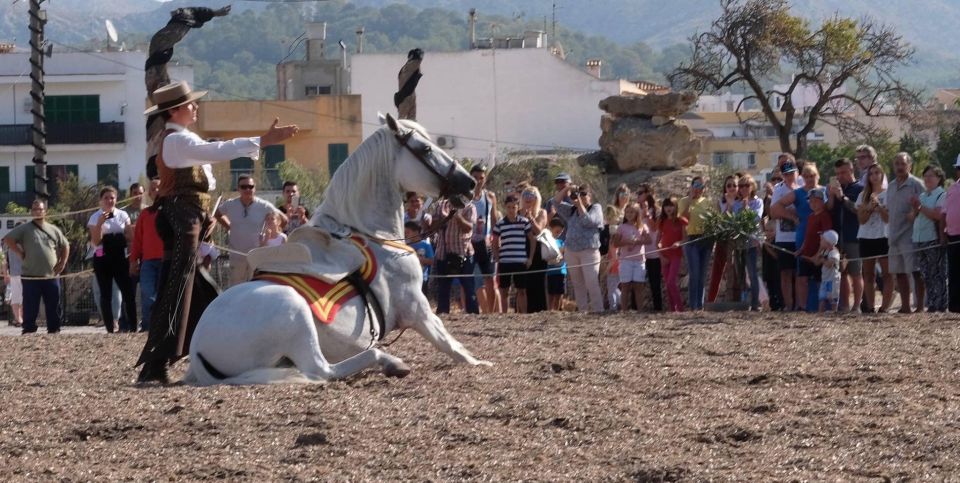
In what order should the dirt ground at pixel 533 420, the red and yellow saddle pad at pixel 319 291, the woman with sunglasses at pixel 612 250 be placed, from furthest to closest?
1. the woman with sunglasses at pixel 612 250
2. the red and yellow saddle pad at pixel 319 291
3. the dirt ground at pixel 533 420

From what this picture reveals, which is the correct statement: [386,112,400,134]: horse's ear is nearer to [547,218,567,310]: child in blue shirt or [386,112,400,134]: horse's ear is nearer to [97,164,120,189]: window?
[547,218,567,310]: child in blue shirt

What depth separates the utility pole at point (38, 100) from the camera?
2650cm

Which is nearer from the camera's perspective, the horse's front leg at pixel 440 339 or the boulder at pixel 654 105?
the horse's front leg at pixel 440 339

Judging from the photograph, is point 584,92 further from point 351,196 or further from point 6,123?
point 351,196

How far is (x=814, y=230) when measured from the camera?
1404 cm

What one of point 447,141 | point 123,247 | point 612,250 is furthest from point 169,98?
point 447,141

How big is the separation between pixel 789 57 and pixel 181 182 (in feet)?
90.6

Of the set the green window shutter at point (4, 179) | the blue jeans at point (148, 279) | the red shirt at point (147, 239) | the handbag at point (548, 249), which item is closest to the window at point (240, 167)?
the green window shutter at point (4, 179)

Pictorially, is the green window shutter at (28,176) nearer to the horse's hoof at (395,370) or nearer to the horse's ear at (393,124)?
the horse's ear at (393,124)

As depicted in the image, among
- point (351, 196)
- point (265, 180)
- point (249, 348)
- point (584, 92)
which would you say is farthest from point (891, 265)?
point (584, 92)

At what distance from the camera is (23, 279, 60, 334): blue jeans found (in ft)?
51.1

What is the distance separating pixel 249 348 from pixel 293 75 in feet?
→ 202

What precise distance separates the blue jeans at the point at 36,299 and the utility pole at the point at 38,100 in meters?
10.6

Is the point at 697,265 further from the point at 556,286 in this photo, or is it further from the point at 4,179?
the point at 4,179
